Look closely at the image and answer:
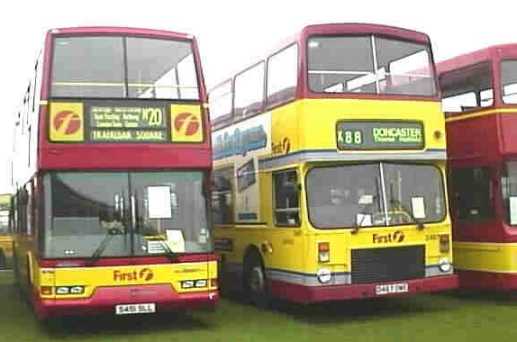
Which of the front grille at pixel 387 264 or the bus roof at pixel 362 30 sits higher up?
the bus roof at pixel 362 30

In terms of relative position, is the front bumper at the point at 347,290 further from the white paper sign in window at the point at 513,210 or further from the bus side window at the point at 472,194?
the bus side window at the point at 472,194

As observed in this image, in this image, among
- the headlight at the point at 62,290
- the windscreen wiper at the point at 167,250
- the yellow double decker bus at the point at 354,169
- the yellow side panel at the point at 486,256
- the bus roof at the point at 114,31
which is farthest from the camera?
the yellow side panel at the point at 486,256

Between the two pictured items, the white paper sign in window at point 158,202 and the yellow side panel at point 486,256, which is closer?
the white paper sign in window at point 158,202

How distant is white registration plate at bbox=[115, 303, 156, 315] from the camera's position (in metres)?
11.5

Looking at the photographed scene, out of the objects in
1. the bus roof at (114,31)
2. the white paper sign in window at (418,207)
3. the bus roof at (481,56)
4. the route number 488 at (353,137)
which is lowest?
the white paper sign in window at (418,207)

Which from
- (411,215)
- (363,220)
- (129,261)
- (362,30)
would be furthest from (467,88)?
(129,261)

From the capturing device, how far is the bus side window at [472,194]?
1428 centimetres

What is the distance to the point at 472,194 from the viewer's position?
48.3 ft

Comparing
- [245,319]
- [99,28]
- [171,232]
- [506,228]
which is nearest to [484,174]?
[506,228]

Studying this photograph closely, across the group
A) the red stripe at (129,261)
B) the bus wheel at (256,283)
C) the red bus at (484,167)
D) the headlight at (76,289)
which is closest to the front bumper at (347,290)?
the bus wheel at (256,283)

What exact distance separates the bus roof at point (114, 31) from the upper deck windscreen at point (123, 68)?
0.23 feet

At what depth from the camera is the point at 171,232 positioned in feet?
38.9

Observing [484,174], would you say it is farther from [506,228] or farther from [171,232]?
[171,232]

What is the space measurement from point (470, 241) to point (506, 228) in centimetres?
92
